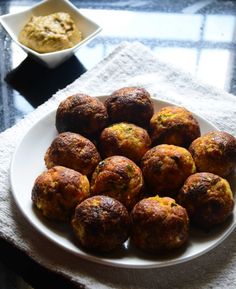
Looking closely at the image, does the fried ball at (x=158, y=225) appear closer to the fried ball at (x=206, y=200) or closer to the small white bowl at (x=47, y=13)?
the fried ball at (x=206, y=200)

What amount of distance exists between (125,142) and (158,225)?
0.24 meters

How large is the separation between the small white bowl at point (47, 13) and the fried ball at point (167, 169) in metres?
0.54

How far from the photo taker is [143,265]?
3.29 ft

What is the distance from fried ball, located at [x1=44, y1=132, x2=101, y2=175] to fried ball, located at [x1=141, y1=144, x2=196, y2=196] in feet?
0.37

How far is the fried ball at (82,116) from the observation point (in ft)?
3.97

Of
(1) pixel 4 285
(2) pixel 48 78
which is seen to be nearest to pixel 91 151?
(1) pixel 4 285

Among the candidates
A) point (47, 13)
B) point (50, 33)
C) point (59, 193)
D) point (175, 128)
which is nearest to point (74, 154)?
point (59, 193)

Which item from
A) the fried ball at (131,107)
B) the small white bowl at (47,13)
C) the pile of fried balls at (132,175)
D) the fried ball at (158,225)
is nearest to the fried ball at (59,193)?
the pile of fried balls at (132,175)

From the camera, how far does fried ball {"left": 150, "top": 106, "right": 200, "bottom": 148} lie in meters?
1.20

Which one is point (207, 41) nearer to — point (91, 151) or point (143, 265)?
point (91, 151)

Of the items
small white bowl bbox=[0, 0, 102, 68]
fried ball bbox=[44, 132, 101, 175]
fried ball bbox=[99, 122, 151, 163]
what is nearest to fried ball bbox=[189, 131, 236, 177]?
fried ball bbox=[99, 122, 151, 163]

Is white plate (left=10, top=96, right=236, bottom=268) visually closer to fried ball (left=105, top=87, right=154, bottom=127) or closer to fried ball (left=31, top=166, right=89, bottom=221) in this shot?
fried ball (left=31, top=166, right=89, bottom=221)

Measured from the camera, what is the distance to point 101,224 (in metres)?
0.99

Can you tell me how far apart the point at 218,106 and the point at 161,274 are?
59 cm
